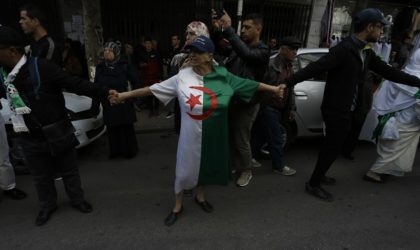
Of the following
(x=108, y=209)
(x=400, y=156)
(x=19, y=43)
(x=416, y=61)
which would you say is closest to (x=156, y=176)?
(x=108, y=209)

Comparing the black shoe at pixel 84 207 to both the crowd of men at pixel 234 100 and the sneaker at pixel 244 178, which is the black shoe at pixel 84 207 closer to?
the crowd of men at pixel 234 100

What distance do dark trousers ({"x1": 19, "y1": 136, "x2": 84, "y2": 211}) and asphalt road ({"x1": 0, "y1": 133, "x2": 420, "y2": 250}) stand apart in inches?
7.6

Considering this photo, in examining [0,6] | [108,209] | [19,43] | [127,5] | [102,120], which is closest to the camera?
[19,43]

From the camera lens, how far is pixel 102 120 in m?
4.88

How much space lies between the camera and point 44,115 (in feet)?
8.96

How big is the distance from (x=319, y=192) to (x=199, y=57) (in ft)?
6.94

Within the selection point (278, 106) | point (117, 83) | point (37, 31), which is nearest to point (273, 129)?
point (278, 106)

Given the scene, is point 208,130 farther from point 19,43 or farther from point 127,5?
point 127,5

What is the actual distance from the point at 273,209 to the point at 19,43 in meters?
2.83

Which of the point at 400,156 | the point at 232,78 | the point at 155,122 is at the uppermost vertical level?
the point at 232,78

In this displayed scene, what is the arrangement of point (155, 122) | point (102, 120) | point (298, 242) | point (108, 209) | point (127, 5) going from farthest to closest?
point (127, 5), point (155, 122), point (102, 120), point (108, 209), point (298, 242)

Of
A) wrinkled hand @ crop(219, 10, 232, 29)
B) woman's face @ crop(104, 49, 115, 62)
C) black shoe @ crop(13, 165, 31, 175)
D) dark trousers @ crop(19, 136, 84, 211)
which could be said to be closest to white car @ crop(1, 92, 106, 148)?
black shoe @ crop(13, 165, 31, 175)

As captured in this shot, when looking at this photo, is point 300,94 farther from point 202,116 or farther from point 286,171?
point 202,116

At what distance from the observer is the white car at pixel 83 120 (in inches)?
170
